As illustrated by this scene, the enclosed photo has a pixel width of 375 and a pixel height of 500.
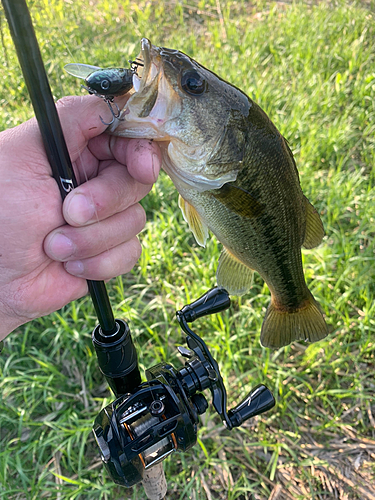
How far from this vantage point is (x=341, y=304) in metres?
2.50

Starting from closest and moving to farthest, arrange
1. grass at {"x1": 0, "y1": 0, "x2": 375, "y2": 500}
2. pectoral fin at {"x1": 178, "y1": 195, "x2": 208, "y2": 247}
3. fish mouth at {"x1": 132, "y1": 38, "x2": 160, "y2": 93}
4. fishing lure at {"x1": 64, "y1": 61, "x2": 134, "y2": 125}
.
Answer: fishing lure at {"x1": 64, "y1": 61, "x2": 134, "y2": 125} < fish mouth at {"x1": 132, "y1": 38, "x2": 160, "y2": 93} < pectoral fin at {"x1": 178, "y1": 195, "x2": 208, "y2": 247} < grass at {"x1": 0, "y1": 0, "x2": 375, "y2": 500}

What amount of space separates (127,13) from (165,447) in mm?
5493

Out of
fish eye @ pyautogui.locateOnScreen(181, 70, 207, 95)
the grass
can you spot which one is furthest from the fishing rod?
the grass

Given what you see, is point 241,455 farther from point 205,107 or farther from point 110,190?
point 205,107

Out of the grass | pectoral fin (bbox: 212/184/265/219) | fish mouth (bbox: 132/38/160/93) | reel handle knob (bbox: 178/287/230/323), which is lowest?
the grass

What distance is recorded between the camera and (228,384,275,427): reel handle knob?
132 centimetres

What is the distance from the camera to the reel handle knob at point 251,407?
4.32 ft

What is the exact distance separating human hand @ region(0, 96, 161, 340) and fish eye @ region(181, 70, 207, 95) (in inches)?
8.6

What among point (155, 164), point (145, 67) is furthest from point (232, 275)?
point (145, 67)

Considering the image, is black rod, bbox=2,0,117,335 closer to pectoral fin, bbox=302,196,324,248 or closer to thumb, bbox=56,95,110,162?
thumb, bbox=56,95,110,162

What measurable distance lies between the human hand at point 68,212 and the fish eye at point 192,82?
219 millimetres

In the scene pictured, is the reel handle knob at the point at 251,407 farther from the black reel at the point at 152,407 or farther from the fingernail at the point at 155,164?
the fingernail at the point at 155,164

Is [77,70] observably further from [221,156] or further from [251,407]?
[251,407]

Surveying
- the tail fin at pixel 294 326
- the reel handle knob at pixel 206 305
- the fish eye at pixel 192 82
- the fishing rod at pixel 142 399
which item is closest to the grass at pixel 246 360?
the fish eye at pixel 192 82
